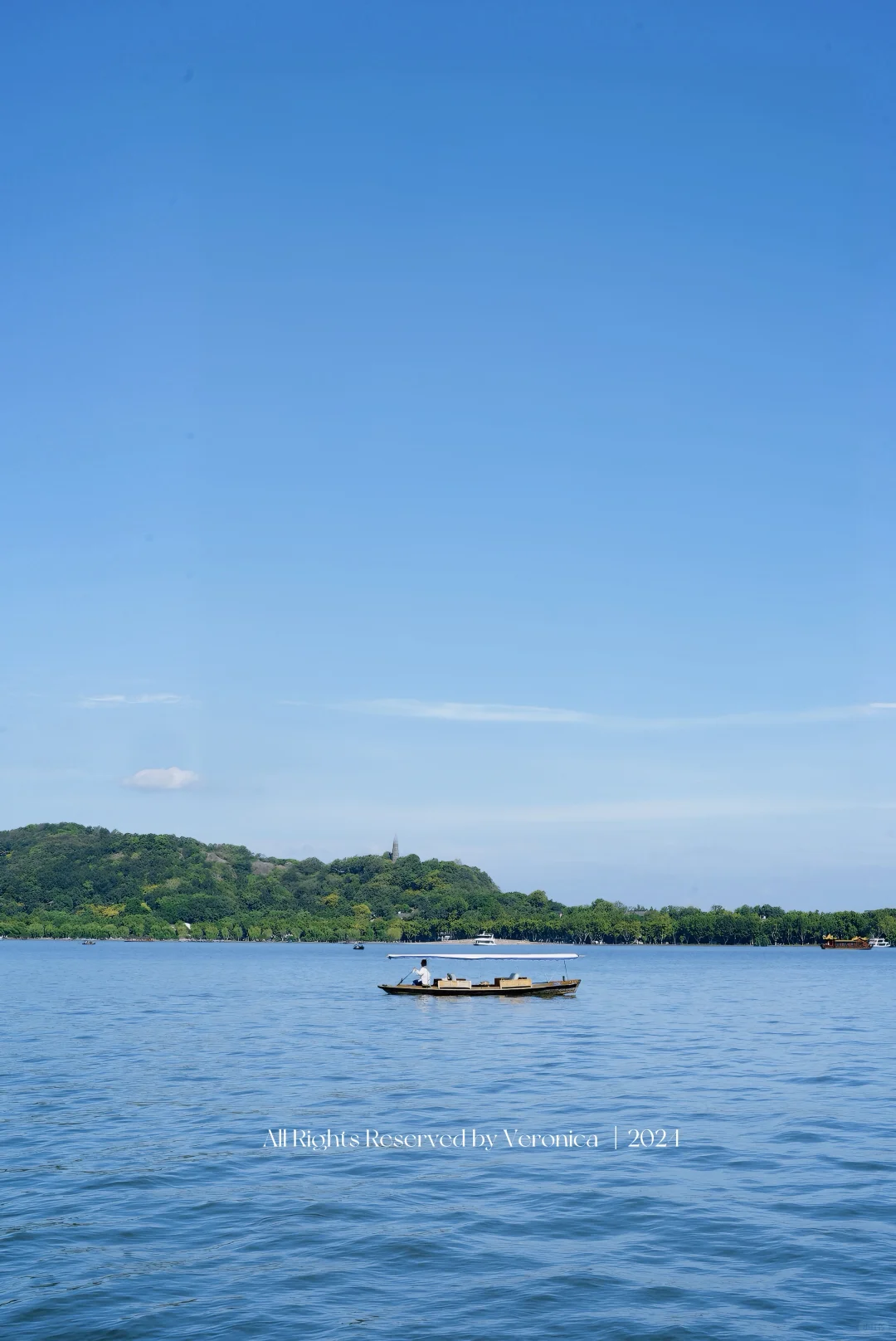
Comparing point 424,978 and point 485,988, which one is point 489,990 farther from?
point 424,978

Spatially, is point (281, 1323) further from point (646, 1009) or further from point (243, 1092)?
point (646, 1009)

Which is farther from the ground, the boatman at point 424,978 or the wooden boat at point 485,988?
the boatman at point 424,978

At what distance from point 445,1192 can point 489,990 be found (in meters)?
56.4

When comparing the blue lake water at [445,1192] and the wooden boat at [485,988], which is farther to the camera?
the wooden boat at [485,988]

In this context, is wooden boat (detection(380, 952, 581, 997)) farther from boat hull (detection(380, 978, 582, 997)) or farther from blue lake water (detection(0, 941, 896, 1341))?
blue lake water (detection(0, 941, 896, 1341))

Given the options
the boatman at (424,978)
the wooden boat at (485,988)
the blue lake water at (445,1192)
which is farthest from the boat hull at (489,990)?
the blue lake water at (445,1192)

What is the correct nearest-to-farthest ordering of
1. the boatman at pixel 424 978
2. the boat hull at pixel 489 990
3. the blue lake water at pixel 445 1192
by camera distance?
the blue lake water at pixel 445 1192, the boat hull at pixel 489 990, the boatman at pixel 424 978

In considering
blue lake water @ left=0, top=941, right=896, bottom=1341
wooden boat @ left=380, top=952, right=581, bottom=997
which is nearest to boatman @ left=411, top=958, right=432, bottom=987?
wooden boat @ left=380, top=952, right=581, bottom=997

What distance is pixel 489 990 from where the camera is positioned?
81250 mm

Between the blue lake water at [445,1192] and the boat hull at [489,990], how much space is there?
24.2m

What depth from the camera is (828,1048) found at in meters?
55.2

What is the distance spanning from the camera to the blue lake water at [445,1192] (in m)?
18.7

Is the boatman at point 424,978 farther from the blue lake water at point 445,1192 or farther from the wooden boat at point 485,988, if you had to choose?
the blue lake water at point 445,1192

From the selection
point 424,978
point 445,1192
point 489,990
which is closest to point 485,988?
point 489,990
